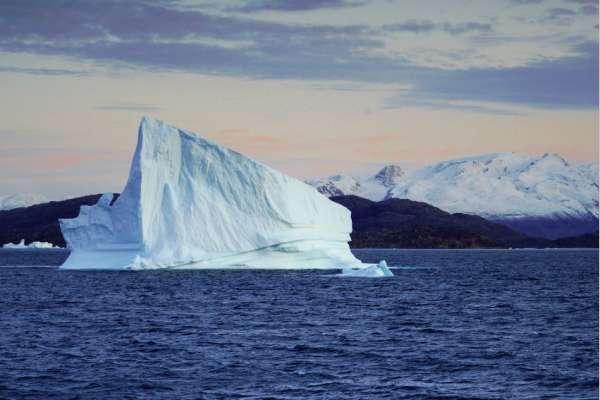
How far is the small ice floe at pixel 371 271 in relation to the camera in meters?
61.0

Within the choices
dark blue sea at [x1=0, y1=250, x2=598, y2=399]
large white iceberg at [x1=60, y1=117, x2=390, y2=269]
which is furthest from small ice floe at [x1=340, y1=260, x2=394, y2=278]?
dark blue sea at [x1=0, y1=250, x2=598, y2=399]

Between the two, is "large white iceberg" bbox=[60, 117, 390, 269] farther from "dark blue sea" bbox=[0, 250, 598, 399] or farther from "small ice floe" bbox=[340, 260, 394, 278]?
"dark blue sea" bbox=[0, 250, 598, 399]

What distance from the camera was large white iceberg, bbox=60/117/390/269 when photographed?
56656mm

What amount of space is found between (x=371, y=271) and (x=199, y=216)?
12.0 meters

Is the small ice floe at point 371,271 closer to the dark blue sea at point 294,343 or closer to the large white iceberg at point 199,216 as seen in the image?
the large white iceberg at point 199,216

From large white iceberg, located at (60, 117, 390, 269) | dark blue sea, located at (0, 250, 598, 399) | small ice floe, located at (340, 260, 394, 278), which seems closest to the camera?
dark blue sea, located at (0, 250, 598, 399)

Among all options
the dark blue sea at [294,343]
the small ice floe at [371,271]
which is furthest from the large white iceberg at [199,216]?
the dark blue sea at [294,343]

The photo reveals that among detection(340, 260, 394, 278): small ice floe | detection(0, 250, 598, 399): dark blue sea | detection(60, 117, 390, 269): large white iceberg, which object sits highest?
detection(60, 117, 390, 269): large white iceberg

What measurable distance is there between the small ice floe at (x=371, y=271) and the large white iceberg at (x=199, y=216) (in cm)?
206

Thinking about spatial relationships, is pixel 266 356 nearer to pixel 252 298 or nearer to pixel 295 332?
pixel 295 332

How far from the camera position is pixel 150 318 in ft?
114

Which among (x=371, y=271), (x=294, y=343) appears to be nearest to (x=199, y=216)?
(x=371, y=271)

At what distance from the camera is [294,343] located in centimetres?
2795

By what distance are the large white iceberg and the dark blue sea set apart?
23.9 feet
